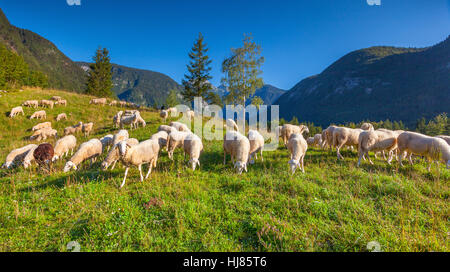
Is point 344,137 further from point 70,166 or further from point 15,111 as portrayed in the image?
point 15,111

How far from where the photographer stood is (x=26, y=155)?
31.6ft

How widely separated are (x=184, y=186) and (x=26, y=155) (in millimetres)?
10357

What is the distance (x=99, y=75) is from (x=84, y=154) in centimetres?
4440

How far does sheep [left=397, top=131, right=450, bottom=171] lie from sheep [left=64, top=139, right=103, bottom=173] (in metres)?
17.3

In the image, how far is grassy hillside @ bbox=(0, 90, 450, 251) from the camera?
3863 mm

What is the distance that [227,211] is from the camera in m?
4.94

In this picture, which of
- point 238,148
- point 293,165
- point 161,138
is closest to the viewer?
point 293,165

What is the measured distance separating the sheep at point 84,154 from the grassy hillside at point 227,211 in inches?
36.7

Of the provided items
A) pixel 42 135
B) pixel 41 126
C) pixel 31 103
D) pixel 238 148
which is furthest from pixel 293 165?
pixel 31 103

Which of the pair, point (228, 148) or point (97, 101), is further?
point (97, 101)

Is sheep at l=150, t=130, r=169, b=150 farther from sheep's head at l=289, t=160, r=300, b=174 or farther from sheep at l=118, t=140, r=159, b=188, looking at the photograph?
sheep's head at l=289, t=160, r=300, b=174

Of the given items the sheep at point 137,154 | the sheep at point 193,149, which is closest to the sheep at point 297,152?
the sheep at point 193,149

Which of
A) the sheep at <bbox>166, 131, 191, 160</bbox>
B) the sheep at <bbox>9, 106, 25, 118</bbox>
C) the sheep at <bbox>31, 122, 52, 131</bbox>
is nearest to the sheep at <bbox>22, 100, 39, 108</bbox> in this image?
the sheep at <bbox>9, 106, 25, 118</bbox>
